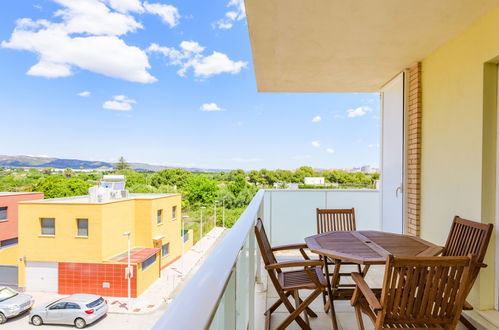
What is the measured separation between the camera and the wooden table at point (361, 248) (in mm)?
2092

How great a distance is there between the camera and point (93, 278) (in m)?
27.2

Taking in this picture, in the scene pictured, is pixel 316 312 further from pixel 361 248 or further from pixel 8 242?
pixel 8 242

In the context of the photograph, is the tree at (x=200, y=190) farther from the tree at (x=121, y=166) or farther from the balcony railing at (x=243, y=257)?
the balcony railing at (x=243, y=257)

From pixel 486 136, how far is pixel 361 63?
1.62m

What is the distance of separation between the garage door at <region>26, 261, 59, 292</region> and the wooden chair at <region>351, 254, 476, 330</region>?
32.4m

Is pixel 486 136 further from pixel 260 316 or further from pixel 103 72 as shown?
pixel 103 72

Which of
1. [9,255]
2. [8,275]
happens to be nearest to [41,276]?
[8,275]

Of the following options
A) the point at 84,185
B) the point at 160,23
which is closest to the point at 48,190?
the point at 84,185

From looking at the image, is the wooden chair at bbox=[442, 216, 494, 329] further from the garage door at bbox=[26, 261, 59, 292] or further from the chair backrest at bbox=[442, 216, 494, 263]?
the garage door at bbox=[26, 261, 59, 292]

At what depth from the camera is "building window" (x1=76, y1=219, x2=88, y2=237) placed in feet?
87.4

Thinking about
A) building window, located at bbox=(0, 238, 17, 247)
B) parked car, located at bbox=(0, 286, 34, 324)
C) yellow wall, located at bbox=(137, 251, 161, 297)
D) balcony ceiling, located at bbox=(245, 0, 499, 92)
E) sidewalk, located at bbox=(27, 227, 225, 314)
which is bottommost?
sidewalk, located at bbox=(27, 227, 225, 314)

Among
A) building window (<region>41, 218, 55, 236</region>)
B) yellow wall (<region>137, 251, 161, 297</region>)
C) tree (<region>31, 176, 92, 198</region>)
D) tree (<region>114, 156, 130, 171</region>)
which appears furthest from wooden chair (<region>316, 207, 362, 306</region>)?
tree (<region>114, 156, 130, 171</region>)

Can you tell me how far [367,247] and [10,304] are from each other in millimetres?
22144

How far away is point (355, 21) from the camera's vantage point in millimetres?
2557
